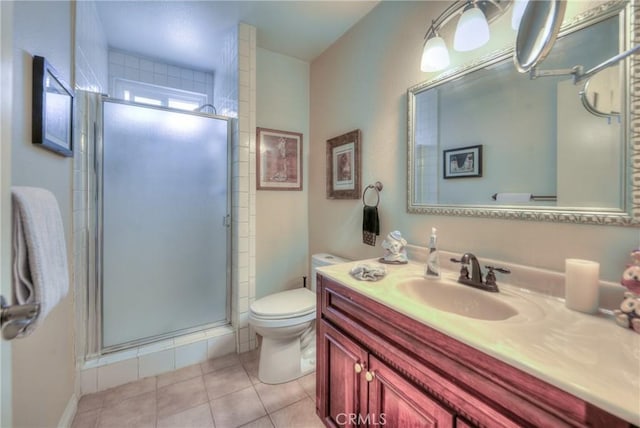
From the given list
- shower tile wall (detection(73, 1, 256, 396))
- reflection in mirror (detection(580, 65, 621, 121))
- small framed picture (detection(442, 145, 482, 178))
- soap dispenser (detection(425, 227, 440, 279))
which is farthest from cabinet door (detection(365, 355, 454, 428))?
shower tile wall (detection(73, 1, 256, 396))

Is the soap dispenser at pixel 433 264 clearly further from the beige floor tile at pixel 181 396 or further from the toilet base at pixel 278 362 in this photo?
the beige floor tile at pixel 181 396

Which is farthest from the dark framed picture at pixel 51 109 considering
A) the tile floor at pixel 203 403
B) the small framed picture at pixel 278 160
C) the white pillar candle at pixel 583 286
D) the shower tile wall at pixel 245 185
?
the white pillar candle at pixel 583 286

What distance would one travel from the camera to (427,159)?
54.3 inches

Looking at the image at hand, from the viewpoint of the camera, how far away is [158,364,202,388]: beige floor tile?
1632mm

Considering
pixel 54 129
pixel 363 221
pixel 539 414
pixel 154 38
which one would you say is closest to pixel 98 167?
pixel 54 129

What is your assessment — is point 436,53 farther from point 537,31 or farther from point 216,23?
point 216,23

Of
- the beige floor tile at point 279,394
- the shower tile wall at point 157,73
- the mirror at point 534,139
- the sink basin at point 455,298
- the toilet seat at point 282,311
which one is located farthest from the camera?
the shower tile wall at point 157,73

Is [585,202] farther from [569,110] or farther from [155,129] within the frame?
[155,129]

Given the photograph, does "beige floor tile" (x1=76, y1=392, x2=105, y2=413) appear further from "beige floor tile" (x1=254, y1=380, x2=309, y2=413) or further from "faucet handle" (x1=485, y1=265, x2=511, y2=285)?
"faucet handle" (x1=485, y1=265, x2=511, y2=285)

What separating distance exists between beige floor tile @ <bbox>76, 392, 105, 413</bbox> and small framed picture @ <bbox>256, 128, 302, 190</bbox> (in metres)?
1.62

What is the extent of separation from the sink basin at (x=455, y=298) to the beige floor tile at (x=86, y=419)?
1.68 meters

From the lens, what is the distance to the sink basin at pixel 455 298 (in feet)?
3.02

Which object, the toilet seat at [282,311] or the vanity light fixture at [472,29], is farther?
the toilet seat at [282,311]

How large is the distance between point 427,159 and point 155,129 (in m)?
1.77
